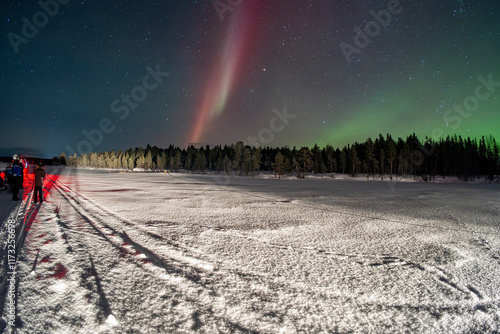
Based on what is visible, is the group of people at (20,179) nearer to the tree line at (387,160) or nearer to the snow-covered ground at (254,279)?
the snow-covered ground at (254,279)

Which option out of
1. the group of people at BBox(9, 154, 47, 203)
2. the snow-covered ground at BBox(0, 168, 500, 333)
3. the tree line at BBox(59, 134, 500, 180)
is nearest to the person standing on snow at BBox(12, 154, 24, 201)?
the group of people at BBox(9, 154, 47, 203)

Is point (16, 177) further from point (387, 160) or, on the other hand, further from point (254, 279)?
point (387, 160)

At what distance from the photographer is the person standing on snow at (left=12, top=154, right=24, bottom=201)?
998 centimetres

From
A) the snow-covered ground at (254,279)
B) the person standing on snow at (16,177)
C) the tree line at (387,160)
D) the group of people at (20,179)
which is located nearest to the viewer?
the snow-covered ground at (254,279)

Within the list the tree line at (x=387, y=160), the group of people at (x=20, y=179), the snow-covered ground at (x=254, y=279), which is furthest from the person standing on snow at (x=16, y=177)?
the tree line at (x=387, y=160)

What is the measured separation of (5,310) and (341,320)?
13.2ft

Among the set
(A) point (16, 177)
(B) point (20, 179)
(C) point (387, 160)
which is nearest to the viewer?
(A) point (16, 177)

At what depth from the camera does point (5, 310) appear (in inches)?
100.0

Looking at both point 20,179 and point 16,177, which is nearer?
point 16,177

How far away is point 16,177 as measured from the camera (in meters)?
10.2

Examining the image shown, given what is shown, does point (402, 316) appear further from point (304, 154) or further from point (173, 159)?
point (173, 159)

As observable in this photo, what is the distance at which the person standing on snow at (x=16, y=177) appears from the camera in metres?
9.98

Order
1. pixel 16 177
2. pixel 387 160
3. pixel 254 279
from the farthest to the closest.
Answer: pixel 387 160, pixel 16 177, pixel 254 279

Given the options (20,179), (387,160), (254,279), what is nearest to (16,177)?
(20,179)
